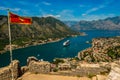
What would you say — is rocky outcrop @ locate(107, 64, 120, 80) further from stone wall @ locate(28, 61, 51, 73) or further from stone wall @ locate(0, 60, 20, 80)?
stone wall @ locate(28, 61, 51, 73)

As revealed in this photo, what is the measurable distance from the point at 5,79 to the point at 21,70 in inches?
129

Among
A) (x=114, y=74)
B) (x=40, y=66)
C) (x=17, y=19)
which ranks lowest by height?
(x=40, y=66)

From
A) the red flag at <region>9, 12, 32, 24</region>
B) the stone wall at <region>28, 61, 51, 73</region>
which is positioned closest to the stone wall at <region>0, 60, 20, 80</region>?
the stone wall at <region>28, 61, 51, 73</region>

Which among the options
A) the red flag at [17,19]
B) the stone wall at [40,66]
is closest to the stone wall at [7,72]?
the stone wall at [40,66]

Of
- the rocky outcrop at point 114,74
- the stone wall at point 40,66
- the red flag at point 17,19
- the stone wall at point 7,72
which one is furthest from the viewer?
the stone wall at point 40,66

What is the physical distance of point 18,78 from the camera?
21969mm

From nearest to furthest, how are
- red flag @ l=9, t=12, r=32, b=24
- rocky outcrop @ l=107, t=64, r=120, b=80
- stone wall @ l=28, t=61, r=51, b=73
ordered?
rocky outcrop @ l=107, t=64, r=120, b=80, red flag @ l=9, t=12, r=32, b=24, stone wall @ l=28, t=61, r=51, b=73

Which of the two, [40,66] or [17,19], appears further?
[40,66]

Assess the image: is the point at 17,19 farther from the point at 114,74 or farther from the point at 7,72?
the point at 114,74

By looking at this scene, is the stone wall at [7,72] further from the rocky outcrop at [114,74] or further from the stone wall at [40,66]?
the rocky outcrop at [114,74]

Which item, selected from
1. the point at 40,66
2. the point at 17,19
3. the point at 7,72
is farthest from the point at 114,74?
the point at 40,66

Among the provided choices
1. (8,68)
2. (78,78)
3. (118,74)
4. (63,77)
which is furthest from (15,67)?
(118,74)

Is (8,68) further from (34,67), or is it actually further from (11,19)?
(11,19)

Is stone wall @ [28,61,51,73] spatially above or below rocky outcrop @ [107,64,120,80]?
below
